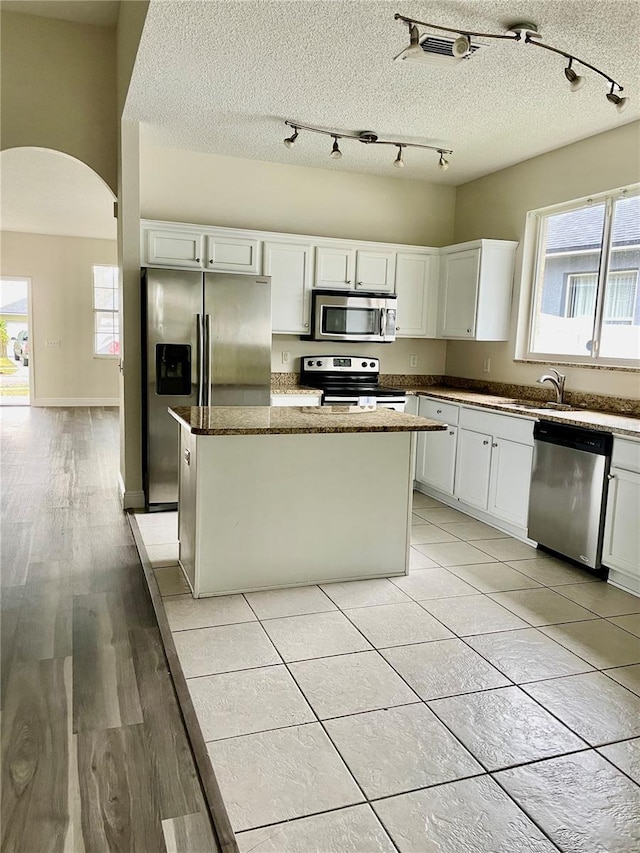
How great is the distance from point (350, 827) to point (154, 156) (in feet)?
15.4

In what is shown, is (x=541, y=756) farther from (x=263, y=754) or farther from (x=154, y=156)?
(x=154, y=156)

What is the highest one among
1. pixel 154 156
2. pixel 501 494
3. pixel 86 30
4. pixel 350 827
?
pixel 86 30

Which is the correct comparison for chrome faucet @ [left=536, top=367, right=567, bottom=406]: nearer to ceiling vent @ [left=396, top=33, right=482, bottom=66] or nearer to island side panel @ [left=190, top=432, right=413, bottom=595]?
island side panel @ [left=190, top=432, right=413, bottom=595]

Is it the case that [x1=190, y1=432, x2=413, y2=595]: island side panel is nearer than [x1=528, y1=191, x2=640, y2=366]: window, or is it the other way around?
[x1=190, y1=432, x2=413, y2=595]: island side panel

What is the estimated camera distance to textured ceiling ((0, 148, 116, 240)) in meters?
5.94

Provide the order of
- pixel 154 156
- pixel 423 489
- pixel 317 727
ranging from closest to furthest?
1. pixel 317 727
2. pixel 154 156
3. pixel 423 489

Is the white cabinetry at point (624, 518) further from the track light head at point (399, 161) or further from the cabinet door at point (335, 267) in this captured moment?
the cabinet door at point (335, 267)

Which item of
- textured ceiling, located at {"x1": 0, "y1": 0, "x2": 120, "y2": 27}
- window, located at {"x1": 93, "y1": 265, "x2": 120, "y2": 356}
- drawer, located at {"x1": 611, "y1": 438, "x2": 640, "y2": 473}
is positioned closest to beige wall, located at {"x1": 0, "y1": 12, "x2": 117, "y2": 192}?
textured ceiling, located at {"x1": 0, "y1": 0, "x2": 120, "y2": 27}

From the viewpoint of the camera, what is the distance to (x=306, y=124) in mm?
4219

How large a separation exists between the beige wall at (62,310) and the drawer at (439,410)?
714 centimetres

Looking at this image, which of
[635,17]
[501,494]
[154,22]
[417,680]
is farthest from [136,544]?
[635,17]

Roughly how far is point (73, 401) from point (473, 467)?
813 centimetres

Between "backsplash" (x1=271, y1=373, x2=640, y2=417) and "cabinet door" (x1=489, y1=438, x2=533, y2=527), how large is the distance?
64 centimetres

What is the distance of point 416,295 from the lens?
5.63m
